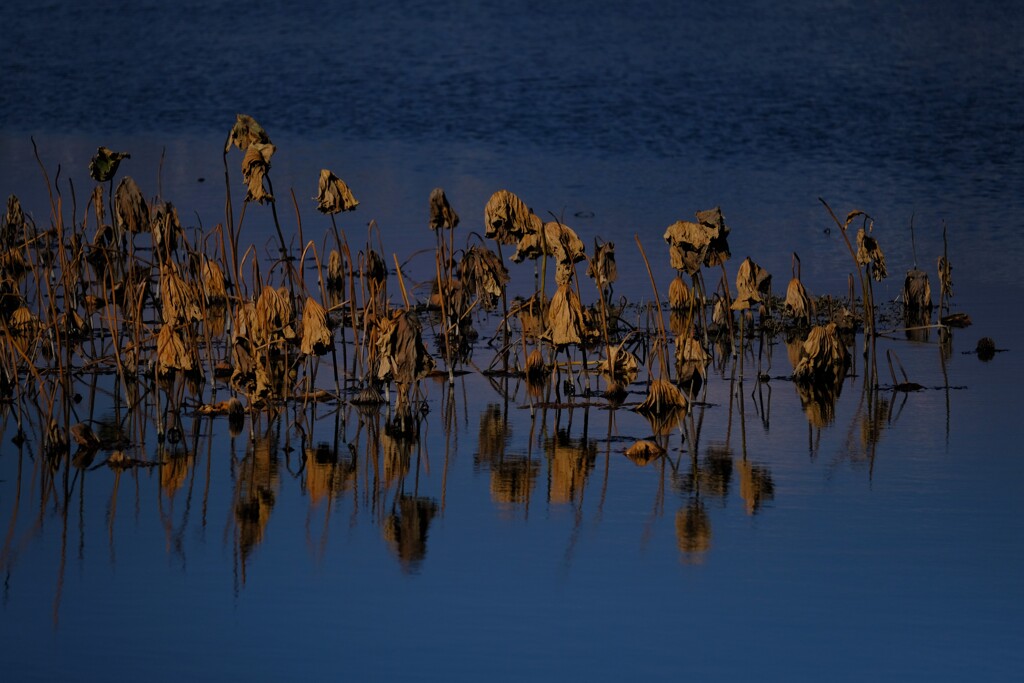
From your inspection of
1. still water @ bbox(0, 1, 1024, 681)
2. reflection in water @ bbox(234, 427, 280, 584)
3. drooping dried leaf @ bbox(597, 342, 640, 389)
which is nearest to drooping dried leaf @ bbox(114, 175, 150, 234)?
still water @ bbox(0, 1, 1024, 681)

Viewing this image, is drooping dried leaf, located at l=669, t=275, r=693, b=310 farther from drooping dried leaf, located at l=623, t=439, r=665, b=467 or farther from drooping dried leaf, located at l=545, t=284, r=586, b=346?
drooping dried leaf, located at l=623, t=439, r=665, b=467

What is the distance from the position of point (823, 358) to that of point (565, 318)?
62.4 inches

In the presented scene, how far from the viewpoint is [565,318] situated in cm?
816

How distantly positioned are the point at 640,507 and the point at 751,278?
2.79 metres

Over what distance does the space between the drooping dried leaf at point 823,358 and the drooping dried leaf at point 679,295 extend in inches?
79.2

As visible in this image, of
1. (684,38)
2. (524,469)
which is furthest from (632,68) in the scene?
(524,469)

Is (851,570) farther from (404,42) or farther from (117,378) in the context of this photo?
(404,42)

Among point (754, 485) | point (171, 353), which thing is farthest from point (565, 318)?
point (171, 353)

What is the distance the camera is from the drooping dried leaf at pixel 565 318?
814 cm

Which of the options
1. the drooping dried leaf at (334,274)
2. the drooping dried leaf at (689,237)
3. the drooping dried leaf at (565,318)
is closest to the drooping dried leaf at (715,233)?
the drooping dried leaf at (689,237)

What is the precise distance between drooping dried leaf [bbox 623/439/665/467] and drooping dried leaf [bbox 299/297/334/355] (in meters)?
1.37

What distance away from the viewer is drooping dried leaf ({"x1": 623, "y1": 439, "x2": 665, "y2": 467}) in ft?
24.7

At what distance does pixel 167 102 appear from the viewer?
31.2 m

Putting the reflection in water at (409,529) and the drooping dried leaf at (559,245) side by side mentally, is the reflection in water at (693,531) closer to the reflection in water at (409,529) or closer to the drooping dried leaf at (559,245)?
the reflection in water at (409,529)
